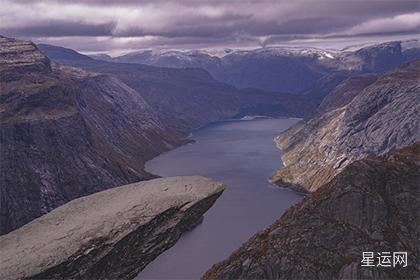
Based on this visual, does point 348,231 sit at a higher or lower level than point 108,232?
lower

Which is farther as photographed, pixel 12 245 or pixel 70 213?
pixel 70 213

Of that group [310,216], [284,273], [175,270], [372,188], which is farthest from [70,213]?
[175,270]

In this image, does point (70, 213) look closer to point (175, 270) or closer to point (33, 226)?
point (33, 226)

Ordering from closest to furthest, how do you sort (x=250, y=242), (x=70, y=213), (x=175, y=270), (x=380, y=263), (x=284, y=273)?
1. (x=70, y=213)
2. (x=380, y=263)
3. (x=284, y=273)
4. (x=250, y=242)
5. (x=175, y=270)

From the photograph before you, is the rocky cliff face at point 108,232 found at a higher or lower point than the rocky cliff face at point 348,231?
higher

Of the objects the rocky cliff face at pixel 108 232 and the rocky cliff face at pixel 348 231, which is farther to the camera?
the rocky cliff face at pixel 348 231
